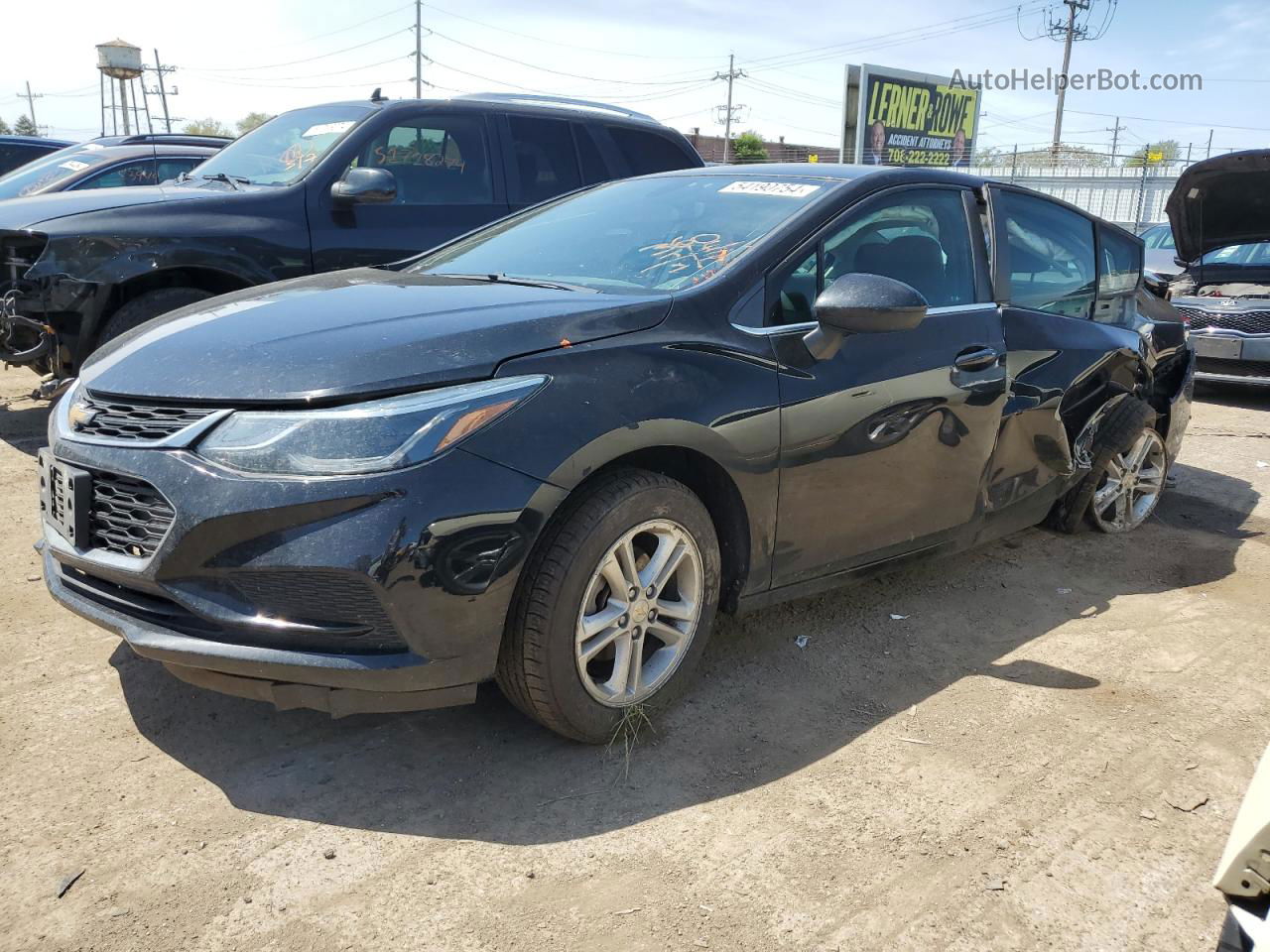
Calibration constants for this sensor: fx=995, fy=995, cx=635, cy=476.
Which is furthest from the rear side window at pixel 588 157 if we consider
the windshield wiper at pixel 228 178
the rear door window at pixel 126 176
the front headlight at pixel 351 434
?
the front headlight at pixel 351 434

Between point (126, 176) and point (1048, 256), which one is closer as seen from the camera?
point (1048, 256)

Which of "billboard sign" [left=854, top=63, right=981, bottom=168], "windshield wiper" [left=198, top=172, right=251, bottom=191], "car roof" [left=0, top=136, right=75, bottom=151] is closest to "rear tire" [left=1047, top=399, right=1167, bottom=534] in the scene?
"windshield wiper" [left=198, top=172, right=251, bottom=191]

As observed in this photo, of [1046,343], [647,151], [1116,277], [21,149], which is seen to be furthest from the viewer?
[21,149]

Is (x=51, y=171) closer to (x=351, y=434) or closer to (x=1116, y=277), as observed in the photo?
(x=351, y=434)

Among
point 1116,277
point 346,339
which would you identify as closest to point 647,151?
point 1116,277

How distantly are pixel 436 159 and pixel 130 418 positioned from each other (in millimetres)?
4048

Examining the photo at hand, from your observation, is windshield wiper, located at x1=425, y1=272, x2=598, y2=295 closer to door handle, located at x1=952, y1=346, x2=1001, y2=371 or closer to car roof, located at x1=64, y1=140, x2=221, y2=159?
door handle, located at x1=952, y1=346, x2=1001, y2=371

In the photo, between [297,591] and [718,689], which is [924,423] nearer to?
[718,689]

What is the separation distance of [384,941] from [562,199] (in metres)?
2.95

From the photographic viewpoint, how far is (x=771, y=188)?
352cm

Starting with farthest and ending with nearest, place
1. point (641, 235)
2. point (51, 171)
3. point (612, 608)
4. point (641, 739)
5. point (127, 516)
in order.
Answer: point (51, 171)
point (641, 235)
point (641, 739)
point (612, 608)
point (127, 516)

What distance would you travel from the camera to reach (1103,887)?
7.71ft

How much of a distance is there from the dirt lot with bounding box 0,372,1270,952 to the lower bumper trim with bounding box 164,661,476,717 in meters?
0.31

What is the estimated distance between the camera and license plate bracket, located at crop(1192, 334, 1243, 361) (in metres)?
8.76
